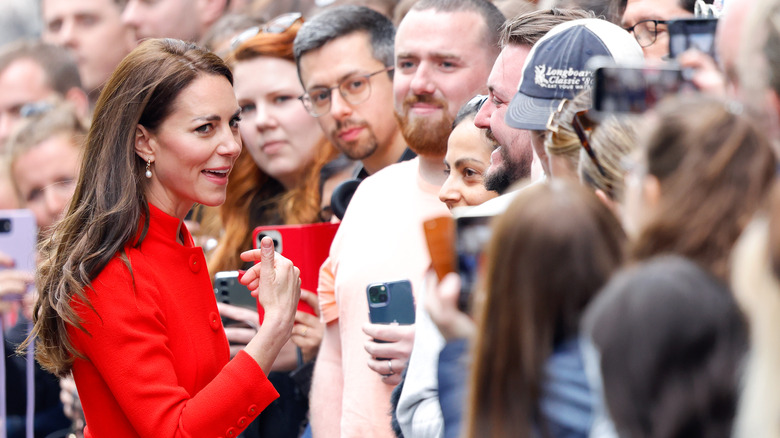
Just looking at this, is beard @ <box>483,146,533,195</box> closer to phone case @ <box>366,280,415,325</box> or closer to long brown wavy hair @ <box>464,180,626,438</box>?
phone case @ <box>366,280,415,325</box>

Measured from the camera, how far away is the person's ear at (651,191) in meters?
1.43

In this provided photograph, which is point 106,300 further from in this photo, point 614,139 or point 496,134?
point 614,139

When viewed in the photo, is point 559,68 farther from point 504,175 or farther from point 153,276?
point 153,276

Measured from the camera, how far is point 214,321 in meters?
2.52

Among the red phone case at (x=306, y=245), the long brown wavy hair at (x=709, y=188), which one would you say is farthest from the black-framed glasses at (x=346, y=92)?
the long brown wavy hair at (x=709, y=188)

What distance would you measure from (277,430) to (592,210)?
2217 millimetres

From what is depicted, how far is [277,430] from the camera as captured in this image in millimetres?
3424

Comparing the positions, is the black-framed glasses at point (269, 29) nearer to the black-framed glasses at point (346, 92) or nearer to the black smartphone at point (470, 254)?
the black-framed glasses at point (346, 92)

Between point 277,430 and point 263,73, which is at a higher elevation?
point 263,73

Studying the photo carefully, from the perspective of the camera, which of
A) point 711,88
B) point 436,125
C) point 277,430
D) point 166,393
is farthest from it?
point 277,430

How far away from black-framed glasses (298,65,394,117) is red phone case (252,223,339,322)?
55 centimetres

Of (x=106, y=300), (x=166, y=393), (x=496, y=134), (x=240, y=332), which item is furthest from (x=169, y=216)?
(x=240, y=332)

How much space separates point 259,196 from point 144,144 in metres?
1.73

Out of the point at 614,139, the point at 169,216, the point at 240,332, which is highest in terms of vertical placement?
the point at 614,139
